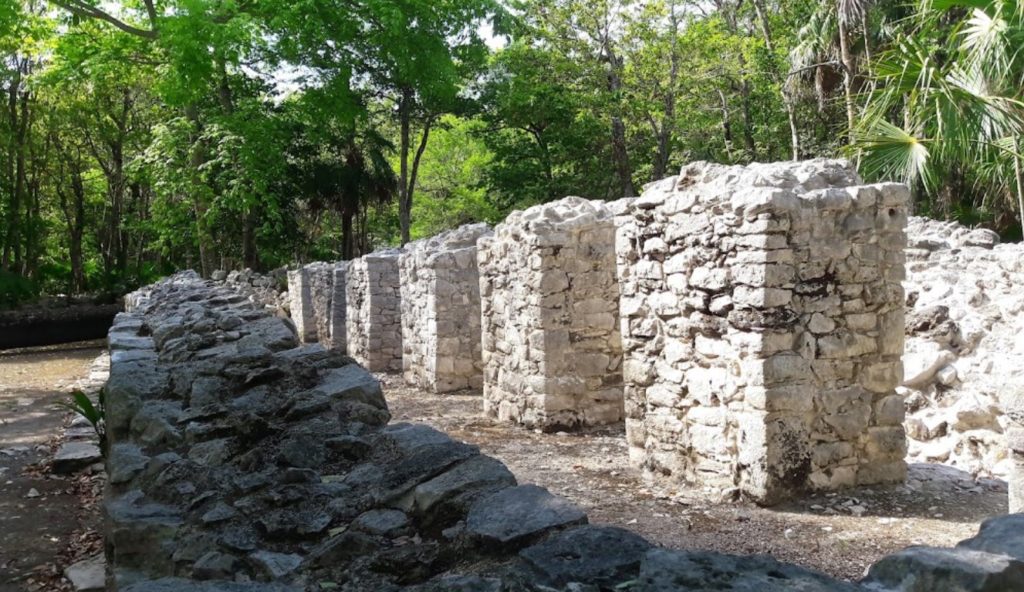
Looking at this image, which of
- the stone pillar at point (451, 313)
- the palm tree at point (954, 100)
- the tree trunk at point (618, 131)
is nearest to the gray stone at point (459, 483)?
the palm tree at point (954, 100)

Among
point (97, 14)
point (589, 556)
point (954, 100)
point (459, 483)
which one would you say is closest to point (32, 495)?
point (459, 483)

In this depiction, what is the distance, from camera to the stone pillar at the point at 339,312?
54.5 feet

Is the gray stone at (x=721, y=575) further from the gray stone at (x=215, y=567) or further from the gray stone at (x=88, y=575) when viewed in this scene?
the gray stone at (x=88, y=575)

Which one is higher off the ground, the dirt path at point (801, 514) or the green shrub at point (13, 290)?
the green shrub at point (13, 290)

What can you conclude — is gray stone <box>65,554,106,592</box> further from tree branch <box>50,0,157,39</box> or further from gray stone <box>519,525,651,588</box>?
tree branch <box>50,0,157,39</box>

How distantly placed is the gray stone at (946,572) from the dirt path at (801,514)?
2.20m

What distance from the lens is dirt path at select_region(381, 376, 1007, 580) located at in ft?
14.3

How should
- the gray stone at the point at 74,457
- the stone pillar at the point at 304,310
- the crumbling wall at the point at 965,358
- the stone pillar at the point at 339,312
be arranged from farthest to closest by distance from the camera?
1. the stone pillar at the point at 304,310
2. the stone pillar at the point at 339,312
3. the gray stone at the point at 74,457
4. the crumbling wall at the point at 965,358

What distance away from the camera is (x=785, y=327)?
16.6ft

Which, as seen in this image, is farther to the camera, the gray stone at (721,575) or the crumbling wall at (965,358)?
the crumbling wall at (965,358)

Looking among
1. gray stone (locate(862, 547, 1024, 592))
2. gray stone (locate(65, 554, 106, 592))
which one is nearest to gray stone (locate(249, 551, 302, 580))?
gray stone (locate(862, 547, 1024, 592))

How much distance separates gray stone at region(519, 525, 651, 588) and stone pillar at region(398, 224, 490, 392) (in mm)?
8934

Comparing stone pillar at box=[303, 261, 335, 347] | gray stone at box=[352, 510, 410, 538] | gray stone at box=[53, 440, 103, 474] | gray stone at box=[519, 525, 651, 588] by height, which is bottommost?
gray stone at box=[53, 440, 103, 474]

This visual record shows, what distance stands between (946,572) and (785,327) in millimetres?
3379
